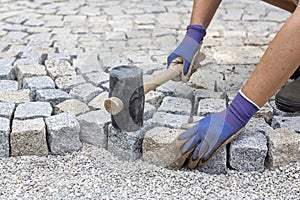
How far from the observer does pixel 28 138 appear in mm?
2223

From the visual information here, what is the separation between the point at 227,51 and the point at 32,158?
1.47 meters

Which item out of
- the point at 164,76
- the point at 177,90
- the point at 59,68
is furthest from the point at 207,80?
the point at 59,68

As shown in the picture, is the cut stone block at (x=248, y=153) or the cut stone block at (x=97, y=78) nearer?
the cut stone block at (x=248, y=153)

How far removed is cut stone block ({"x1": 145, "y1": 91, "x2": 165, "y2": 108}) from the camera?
2505mm

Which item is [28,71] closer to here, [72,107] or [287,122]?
[72,107]

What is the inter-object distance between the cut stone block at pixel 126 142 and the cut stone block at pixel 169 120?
0.23 ft

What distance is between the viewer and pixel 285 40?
194 cm

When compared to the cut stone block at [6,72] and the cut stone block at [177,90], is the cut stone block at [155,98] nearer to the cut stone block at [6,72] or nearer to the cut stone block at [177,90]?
the cut stone block at [177,90]

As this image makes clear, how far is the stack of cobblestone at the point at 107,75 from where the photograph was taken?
222 cm

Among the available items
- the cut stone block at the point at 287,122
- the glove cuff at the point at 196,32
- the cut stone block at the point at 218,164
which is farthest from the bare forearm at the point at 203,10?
the cut stone block at the point at 218,164

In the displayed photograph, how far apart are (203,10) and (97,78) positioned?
65 cm

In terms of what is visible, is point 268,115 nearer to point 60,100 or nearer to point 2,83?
point 60,100

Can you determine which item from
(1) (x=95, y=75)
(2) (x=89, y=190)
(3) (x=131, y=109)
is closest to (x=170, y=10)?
(1) (x=95, y=75)

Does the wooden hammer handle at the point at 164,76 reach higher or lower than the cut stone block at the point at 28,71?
higher
